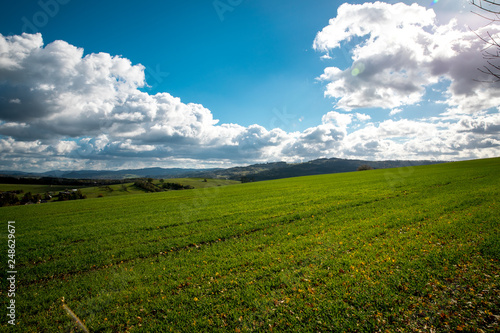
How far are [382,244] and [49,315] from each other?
15014 mm

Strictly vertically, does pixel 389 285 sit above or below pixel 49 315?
above

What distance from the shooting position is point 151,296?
873 cm

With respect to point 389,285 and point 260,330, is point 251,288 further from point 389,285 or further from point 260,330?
point 389,285

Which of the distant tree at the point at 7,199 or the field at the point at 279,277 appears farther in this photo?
the distant tree at the point at 7,199

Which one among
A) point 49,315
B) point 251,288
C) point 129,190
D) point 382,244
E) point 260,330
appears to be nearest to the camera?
point 260,330

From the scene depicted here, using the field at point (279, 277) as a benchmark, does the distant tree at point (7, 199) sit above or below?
below

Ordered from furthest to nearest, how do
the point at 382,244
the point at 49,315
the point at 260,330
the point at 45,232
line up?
the point at 45,232, the point at 382,244, the point at 49,315, the point at 260,330

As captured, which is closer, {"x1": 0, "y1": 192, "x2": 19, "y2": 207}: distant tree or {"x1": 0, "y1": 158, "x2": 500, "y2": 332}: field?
{"x1": 0, "y1": 158, "x2": 500, "y2": 332}: field

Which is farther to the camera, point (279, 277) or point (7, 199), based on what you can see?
point (7, 199)

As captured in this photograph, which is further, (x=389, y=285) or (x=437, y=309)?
(x=389, y=285)

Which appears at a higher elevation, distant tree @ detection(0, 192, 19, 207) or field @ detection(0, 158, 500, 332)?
field @ detection(0, 158, 500, 332)

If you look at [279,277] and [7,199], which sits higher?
[279,277]

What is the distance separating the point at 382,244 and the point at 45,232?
2766cm

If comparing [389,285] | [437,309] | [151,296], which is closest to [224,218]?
[151,296]
